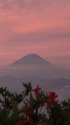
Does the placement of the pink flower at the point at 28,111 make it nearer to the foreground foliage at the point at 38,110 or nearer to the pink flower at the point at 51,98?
the foreground foliage at the point at 38,110

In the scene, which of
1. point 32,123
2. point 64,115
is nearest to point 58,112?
point 64,115

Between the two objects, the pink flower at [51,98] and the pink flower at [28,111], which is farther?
the pink flower at [28,111]

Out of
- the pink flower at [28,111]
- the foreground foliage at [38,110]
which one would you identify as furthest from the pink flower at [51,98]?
the pink flower at [28,111]

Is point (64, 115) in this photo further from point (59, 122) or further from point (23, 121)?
point (23, 121)

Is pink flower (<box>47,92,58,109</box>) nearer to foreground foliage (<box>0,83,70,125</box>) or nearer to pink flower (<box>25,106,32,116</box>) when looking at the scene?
foreground foliage (<box>0,83,70,125</box>)

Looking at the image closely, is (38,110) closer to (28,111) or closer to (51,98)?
(28,111)

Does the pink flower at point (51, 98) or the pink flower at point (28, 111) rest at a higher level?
the pink flower at point (51, 98)

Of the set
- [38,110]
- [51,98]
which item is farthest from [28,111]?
[51,98]

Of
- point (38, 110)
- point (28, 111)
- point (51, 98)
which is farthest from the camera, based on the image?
point (38, 110)

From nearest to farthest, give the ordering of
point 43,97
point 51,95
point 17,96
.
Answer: point 51,95
point 43,97
point 17,96

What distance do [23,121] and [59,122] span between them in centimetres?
134

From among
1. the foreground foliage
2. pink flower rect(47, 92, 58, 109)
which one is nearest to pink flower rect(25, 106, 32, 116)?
the foreground foliage

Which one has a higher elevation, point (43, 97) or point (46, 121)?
point (43, 97)

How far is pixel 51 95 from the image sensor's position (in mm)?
10359
